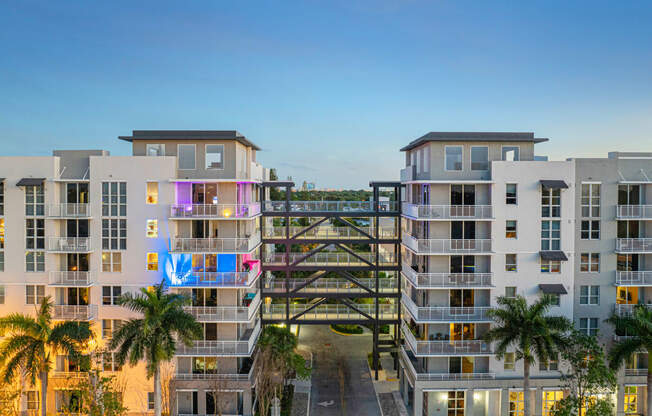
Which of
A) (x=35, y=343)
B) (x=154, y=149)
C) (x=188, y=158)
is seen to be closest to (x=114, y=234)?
(x=154, y=149)

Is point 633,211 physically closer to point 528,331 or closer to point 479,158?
point 479,158

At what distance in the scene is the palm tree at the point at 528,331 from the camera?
77.8ft

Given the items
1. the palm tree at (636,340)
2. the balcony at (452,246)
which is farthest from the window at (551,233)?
the palm tree at (636,340)

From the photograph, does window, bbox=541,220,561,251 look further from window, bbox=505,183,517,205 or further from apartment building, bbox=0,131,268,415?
apartment building, bbox=0,131,268,415

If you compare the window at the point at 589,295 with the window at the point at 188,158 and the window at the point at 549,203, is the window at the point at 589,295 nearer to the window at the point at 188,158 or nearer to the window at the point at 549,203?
the window at the point at 549,203

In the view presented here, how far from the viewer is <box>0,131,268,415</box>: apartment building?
2761 cm

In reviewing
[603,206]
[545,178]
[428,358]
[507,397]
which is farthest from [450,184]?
[507,397]

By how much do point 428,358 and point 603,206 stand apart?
15.6m

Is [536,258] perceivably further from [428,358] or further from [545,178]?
[428,358]

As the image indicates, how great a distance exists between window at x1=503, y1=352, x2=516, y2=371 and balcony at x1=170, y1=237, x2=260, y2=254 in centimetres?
1876

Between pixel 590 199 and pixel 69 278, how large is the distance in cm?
3560

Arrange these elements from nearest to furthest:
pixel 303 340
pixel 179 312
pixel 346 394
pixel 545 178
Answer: pixel 179 312
pixel 545 178
pixel 346 394
pixel 303 340

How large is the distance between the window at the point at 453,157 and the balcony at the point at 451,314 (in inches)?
378

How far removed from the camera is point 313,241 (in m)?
32.8
